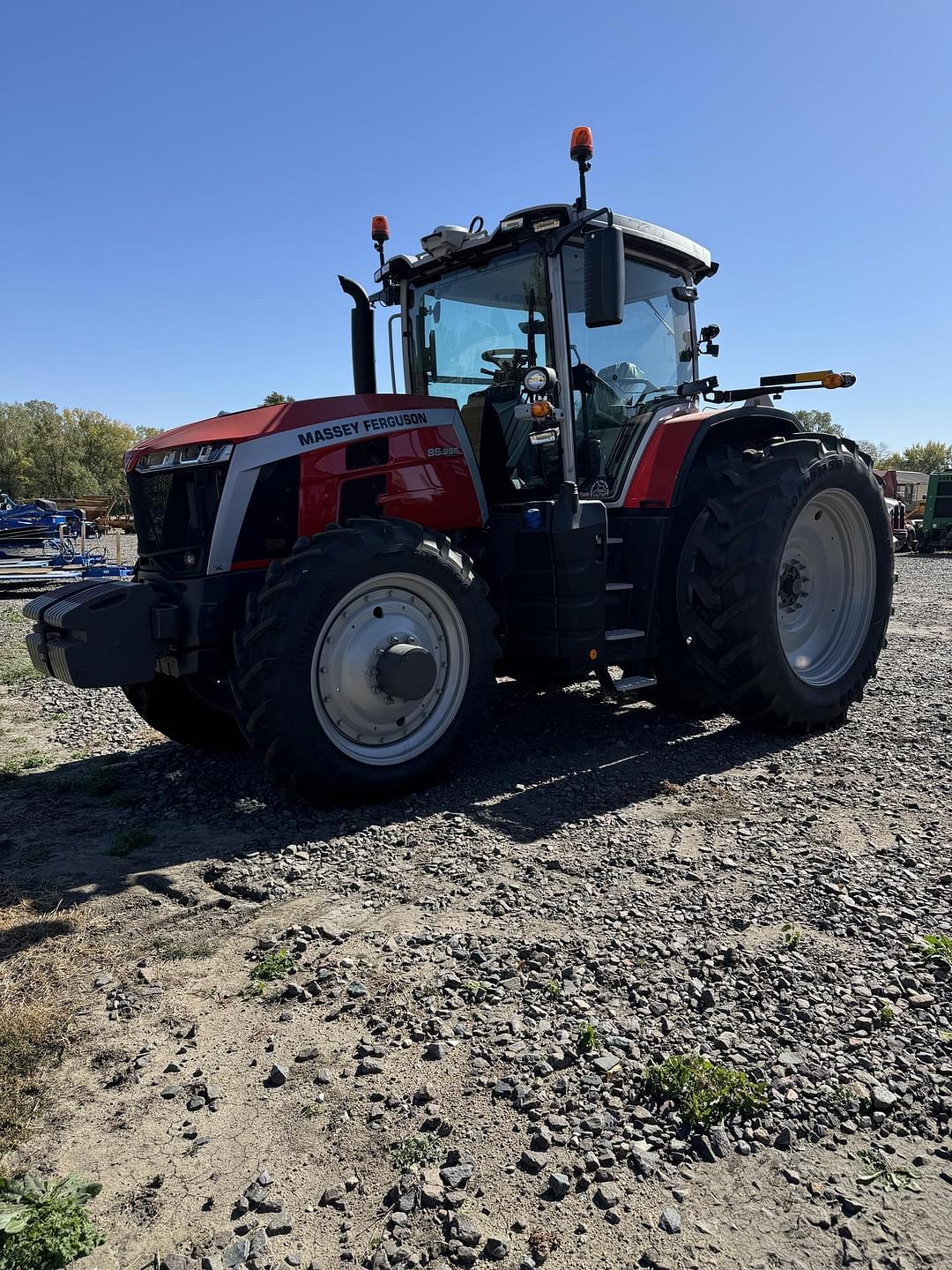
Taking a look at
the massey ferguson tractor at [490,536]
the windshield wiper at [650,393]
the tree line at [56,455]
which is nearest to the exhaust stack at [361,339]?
the massey ferguson tractor at [490,536]

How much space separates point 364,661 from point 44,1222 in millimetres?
2827

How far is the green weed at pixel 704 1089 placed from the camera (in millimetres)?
2230

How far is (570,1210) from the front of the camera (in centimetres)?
196

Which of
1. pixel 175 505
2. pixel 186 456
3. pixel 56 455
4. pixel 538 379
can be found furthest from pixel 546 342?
pixel 56 455

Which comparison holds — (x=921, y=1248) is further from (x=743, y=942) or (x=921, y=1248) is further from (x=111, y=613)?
(x=111, y=613)

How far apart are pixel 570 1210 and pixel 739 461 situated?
4.74m

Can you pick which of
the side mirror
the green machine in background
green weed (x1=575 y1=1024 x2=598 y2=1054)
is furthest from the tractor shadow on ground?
the green machine in background

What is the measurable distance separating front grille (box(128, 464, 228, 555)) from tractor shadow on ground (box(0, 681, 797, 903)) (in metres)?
1.34

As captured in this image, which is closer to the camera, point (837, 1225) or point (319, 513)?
point (837, 1225)

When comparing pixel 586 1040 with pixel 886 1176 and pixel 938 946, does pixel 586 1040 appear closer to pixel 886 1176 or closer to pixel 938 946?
pixel 886 1176

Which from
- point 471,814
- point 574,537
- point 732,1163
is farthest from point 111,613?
point 732,1163

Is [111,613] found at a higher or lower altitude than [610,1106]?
higher

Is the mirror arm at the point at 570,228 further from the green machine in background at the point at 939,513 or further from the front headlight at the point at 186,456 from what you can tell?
the green machine in background at the point at 939,513

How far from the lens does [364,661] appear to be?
4.48m
